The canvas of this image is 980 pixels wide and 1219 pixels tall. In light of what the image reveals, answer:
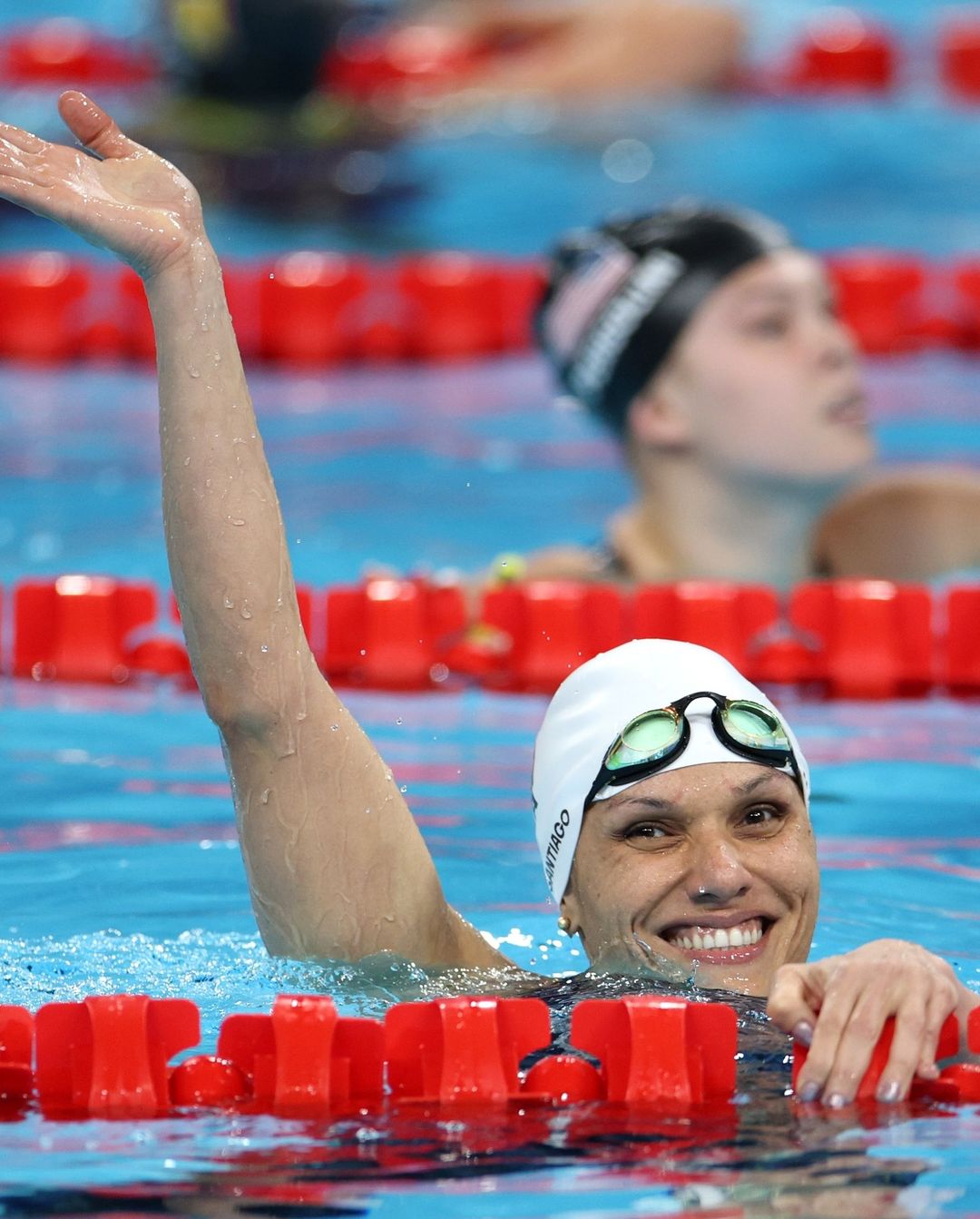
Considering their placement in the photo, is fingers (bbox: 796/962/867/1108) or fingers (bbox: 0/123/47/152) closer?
fingers (bbox: 796/962/867/1108)

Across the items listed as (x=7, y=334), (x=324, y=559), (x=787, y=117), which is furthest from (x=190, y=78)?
(x=324, y=559)

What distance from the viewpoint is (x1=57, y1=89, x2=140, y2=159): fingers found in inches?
112

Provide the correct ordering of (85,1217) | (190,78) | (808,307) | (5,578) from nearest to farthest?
(85,1217)
(808,307)
(5,578)
(190,78)

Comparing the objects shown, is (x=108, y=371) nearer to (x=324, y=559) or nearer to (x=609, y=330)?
(x=324, y=559)

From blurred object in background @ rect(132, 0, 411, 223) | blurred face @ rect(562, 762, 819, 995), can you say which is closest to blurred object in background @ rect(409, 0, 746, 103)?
blurred object in background @ rect(132, 0, 411, 223)

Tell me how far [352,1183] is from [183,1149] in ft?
0.73

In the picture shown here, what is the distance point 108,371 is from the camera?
28.0ft

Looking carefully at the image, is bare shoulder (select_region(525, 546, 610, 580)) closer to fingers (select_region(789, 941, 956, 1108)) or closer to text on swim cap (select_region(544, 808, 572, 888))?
text on swim cap (select_region(544, 808, 572, 888))

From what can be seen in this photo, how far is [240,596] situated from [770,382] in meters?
2.87

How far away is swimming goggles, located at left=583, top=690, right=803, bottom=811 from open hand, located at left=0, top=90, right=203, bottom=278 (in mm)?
894

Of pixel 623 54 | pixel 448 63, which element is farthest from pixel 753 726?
pixel 448 63

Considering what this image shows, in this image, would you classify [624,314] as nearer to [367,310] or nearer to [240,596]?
[240,596]

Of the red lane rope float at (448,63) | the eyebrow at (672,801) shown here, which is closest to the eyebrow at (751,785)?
the eyebrow at (672,801)

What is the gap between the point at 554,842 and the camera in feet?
10.7
